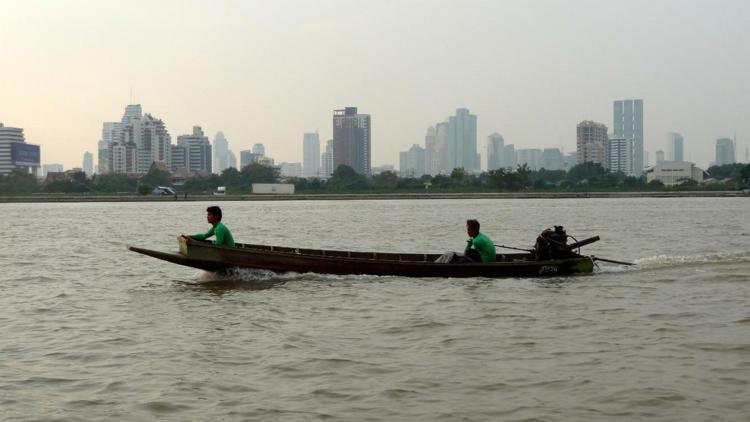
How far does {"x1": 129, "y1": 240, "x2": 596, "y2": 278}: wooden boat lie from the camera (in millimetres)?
19328

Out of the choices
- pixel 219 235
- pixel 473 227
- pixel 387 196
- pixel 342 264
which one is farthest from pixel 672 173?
pixel 219 235

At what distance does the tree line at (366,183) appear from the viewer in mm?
142250

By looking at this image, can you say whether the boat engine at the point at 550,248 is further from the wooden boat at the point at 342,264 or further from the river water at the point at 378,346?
the river water at the point at 378,346

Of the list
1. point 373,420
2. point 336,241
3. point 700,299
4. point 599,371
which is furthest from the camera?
point 336,241

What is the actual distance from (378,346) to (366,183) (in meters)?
151

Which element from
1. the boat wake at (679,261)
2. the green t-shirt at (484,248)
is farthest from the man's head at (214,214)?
the boat wake at (679,261)

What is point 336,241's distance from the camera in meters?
39.7

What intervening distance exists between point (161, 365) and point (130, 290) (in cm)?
905

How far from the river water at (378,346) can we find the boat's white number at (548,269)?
1.17ft

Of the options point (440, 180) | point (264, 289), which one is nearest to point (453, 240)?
point (264, 289)

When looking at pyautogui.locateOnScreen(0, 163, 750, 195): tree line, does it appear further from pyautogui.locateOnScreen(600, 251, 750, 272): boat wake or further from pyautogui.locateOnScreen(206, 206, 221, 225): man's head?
pyautogui.locateOnScreen(206, 206, 221, 225): man's head

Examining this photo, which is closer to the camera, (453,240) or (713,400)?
(713,400)

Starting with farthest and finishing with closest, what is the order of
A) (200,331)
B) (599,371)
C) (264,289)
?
(264,289)
(200,331)
(599,371)

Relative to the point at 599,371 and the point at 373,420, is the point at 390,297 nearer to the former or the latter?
the point at 599,371
